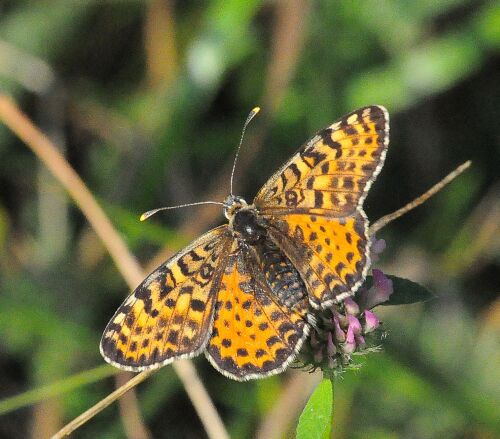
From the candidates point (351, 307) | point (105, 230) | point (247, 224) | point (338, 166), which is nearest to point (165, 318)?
point (247, 224)

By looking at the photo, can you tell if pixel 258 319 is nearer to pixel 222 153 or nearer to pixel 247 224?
pixel 247 224

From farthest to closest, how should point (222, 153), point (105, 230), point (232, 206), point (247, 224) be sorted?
point (222, 153), point (105, 230), point (232, 206), point (247, 224)

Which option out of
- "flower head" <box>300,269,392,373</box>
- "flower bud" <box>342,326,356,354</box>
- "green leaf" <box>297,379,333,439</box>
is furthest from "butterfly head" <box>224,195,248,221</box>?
"green leaf" <box>297,379,333,439</box>

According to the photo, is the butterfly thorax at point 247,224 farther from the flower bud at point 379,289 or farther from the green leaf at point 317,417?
the green leaf at point 317,417

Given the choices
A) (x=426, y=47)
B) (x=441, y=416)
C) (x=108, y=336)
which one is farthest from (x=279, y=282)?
(x=426, y=47)

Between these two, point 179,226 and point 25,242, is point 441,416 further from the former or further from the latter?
point 25,242

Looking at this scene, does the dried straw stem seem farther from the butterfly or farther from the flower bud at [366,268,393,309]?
the flower bud at [366,268,393,309]
